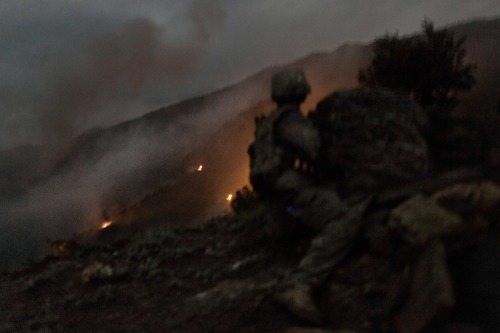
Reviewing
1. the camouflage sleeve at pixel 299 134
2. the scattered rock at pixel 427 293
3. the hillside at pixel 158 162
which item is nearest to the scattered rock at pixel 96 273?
the camouflage sleeve at pixel 299 134

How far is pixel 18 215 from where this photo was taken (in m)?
29.2

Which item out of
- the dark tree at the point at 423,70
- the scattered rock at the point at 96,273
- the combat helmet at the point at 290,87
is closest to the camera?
the combat helmet at the point at 290,87

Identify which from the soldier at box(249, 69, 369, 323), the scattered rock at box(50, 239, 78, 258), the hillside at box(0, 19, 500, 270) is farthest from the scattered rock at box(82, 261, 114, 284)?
the hillside at box(0, 19, 500, 270)

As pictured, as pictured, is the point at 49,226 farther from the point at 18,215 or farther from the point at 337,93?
the point at 337,93

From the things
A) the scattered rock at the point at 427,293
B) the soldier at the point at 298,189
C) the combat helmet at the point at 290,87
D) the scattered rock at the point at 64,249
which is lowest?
the scattered rock at the point at 427,293

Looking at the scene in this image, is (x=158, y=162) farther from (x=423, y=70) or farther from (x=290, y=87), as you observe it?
(x=290, y=87)

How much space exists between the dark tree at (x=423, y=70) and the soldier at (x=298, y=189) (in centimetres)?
468

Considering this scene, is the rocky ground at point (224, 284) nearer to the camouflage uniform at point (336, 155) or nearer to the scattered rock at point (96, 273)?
the scattered rock at point (96, 273)

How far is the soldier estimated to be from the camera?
5.45 metres

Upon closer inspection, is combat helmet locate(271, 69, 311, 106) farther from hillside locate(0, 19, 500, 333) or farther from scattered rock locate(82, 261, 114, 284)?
scattered rock locate(82, 261, 114, 284)

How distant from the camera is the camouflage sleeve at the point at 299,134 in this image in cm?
621

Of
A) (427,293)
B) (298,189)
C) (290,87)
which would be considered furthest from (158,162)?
(427,293)

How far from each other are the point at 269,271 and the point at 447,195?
201cm

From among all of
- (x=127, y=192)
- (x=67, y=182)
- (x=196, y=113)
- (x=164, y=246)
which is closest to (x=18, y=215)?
(x=67, y=182)
